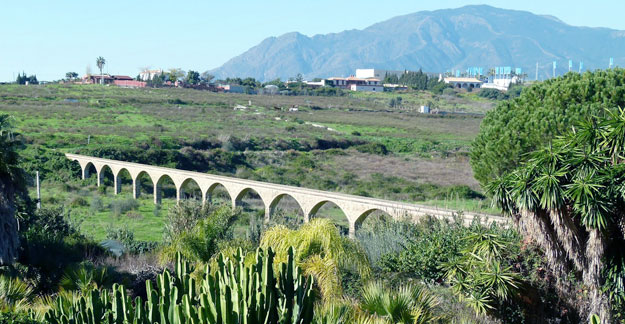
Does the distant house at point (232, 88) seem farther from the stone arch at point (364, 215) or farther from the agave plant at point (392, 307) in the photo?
the agave plant at point (392, 307)

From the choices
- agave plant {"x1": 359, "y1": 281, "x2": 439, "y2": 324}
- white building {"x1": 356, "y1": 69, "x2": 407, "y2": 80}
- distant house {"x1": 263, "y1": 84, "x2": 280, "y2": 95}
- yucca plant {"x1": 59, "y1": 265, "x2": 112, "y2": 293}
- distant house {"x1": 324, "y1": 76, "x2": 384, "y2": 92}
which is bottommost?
yucca plant {"x1": 59, "y1": 265, "x2": 112, "y2": 293}

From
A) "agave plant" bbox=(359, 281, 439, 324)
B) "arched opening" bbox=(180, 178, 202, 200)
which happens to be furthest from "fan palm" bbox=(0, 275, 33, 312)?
"arched opening" bbox=(180, 178, 202, 200)

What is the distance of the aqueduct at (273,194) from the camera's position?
78.3ft

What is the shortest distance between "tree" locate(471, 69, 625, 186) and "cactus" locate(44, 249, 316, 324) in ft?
47.9

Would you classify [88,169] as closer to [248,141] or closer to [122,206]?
[122,206]

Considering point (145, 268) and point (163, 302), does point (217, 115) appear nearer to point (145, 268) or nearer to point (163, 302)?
point (145, 268)

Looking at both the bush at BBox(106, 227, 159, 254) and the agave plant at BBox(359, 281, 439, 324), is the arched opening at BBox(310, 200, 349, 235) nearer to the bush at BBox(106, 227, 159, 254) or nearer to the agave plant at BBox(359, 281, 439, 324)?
the bush at BBox(106, 227, 159, 254)

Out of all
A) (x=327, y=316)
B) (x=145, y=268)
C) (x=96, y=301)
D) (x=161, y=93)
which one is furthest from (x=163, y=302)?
(x=161, y=93)

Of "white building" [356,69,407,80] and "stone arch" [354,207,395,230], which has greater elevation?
"white building" [356,69,407,80]

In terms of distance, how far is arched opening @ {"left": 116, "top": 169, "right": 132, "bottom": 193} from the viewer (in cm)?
4263

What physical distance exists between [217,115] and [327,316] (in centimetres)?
6999

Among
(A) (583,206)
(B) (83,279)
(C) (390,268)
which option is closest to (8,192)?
(B) (83,279)

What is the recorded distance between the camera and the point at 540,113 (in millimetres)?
21984

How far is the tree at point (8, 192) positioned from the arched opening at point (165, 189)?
24312mm
